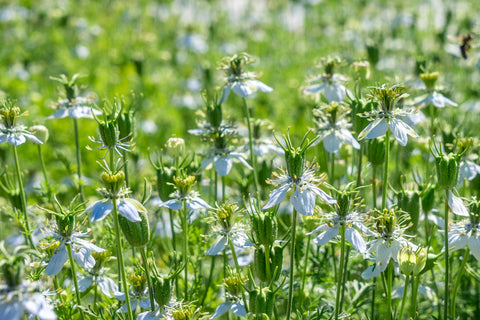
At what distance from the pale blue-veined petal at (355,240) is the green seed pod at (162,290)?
636 millimetres

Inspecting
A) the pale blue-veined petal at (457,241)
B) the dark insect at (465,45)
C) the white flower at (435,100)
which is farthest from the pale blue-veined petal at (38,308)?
the dark insect at (465,45)

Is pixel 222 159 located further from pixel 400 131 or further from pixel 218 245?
pixel 400 131

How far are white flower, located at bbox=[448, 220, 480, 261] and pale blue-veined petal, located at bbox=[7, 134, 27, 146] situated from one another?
1697 mm

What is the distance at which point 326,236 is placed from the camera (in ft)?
6.66

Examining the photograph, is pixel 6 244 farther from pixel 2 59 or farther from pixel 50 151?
pixel 2 59

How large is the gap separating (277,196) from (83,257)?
0.71 metres

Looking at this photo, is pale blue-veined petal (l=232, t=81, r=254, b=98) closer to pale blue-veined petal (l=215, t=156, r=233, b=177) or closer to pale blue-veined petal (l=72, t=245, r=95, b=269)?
pale blue-veined petal (l=215, t=156, r=233, b=177)

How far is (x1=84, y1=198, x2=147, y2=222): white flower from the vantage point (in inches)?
72.5

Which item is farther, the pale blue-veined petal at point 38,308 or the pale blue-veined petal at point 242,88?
the pale blue-veined petal at point 242,88

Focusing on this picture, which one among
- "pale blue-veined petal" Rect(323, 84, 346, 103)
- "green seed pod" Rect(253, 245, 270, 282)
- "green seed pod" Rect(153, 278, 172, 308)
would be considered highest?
"pale blue-veined petal" Rect(323, 84, 346, 103)

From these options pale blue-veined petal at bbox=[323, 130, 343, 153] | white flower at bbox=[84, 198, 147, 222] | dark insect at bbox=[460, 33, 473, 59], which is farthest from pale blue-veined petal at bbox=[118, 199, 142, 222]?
dark insect at bbox=[460, 33, 473, 59]

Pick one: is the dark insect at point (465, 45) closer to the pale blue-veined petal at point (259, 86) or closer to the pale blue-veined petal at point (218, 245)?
the pale blue-veined petal at point (259, 86)

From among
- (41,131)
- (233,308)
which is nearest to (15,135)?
(41,131)

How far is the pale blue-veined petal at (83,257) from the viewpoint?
79.2 inches
